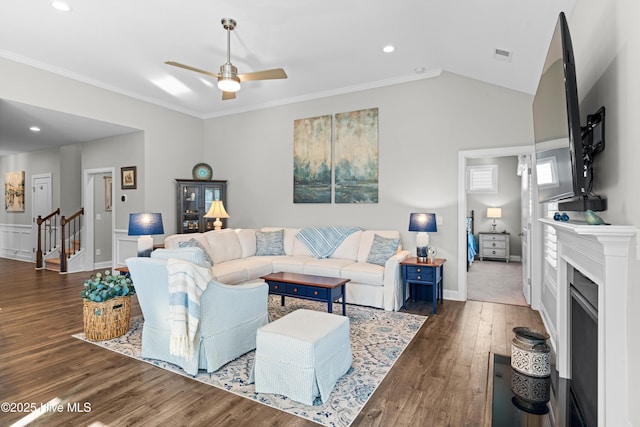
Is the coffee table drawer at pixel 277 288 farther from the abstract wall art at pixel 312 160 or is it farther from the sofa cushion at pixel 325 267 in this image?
the abstract wall art at pixel 312 160

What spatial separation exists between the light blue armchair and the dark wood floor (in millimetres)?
162

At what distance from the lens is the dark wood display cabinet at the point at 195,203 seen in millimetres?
6633

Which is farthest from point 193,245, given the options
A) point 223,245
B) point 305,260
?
point 305,260

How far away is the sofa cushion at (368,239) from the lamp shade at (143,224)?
2.76 m

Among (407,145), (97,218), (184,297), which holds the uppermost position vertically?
(407,145)

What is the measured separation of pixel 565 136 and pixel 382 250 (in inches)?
129

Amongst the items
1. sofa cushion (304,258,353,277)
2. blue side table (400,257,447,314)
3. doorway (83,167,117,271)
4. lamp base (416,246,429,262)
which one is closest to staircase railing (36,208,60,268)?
doorway (83,167,117,271)

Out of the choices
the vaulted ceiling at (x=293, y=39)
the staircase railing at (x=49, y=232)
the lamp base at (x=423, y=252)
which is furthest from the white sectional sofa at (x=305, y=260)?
the staircase railing at (x=49, y=232)

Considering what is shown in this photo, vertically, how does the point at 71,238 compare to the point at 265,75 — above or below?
below

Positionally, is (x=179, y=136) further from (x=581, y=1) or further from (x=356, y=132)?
(x=581, y=1)

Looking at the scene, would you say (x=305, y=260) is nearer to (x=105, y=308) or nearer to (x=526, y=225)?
(x=105, y=308)

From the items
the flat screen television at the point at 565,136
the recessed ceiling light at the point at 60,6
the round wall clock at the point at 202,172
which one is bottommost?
the flat screen television at the point at 565,136

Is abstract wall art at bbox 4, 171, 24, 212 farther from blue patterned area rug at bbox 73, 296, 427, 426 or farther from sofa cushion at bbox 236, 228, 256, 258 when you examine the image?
blue patterned area rug at bbox 73, 296, 427, 426

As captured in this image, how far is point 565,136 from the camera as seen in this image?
1.75m
